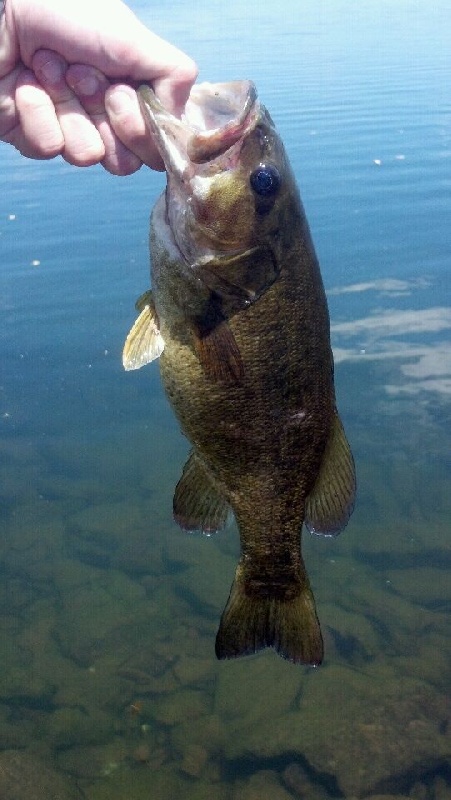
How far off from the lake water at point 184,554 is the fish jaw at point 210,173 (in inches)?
173

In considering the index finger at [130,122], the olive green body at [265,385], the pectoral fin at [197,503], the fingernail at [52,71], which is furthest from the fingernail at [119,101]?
the pectoral fin at [197,503]

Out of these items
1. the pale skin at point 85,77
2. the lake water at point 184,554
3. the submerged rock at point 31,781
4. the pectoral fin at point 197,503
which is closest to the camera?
the pale skin at point 85,77

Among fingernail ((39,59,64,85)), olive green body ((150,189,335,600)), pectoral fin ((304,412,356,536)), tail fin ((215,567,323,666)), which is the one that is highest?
fingernail ((39,59,64,85))

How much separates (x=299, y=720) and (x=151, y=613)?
1.77 m

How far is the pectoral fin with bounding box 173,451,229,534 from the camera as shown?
2646 mm

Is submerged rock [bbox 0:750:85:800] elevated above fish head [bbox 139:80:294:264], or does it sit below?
below

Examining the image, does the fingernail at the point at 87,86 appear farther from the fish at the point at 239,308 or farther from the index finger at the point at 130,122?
the fish at the point at 239,308

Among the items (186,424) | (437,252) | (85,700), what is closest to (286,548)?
(186,424)

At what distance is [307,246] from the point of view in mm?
2346

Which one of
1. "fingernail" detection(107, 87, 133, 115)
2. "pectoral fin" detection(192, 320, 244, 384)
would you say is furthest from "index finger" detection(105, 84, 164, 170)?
"pectoral fin" detection(192, 320, 244, 384)

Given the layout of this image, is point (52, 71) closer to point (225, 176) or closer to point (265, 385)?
point (225, 176)

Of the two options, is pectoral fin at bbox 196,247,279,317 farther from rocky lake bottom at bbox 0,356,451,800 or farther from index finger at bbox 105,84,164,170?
rocky lake bottom at bbox 0,356,451,800

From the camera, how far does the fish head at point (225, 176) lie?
229 centimetres

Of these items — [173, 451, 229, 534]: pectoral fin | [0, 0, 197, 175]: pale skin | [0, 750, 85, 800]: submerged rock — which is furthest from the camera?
[0, 750, 85, 800]: submerged rock
